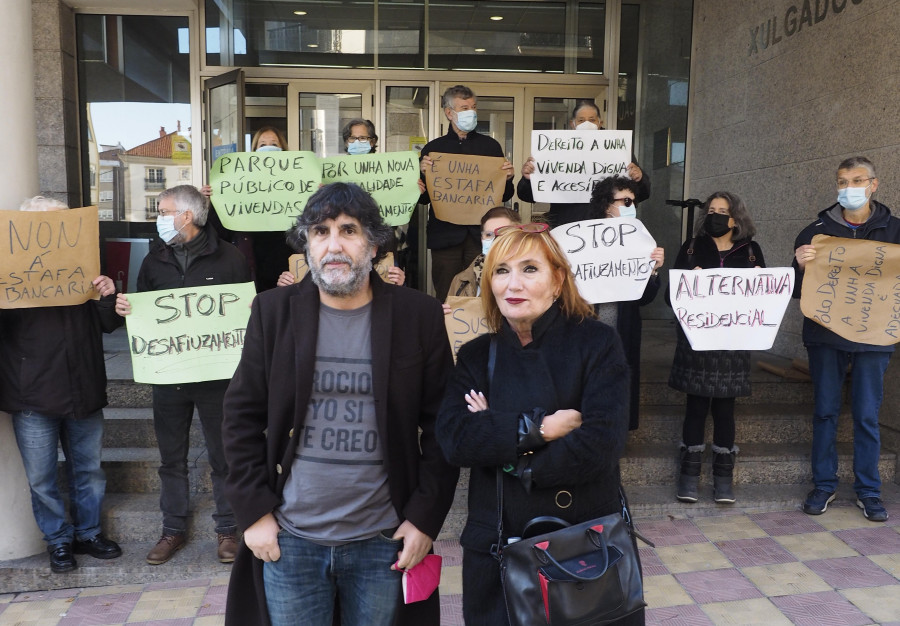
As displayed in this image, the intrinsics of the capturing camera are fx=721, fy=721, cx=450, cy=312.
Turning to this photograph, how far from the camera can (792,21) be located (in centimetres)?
634

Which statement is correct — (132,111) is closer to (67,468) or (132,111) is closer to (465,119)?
(465,119)

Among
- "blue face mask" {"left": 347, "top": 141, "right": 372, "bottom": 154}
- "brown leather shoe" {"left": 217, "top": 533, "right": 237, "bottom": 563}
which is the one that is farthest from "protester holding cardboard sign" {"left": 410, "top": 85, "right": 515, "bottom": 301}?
"brown leather shoe" {"left": 217, "top": 533, "right": 237, "bottom": 563}

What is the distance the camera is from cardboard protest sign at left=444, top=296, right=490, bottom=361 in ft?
13.0

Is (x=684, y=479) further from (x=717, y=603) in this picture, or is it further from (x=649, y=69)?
(x=649, y=69)

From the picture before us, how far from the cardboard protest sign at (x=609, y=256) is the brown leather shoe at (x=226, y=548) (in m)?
2.37

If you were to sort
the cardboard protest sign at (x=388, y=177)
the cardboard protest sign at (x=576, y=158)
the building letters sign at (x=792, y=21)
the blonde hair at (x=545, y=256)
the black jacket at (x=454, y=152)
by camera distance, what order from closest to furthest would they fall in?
1. the blonde hair at (x=545, y=256)
2. the cardboard protest sign at (x=388, y=177)
3. the cardboard protest sign at (x=576, y=158)
4. the black jacket at (x=454, y=152)
5. the building letters sign at (x=792, y=21)

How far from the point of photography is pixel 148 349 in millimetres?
3764

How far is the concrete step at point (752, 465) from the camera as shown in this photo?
4863 mm

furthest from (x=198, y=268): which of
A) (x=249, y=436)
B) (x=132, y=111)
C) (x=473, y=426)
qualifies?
(x=132, y=111)

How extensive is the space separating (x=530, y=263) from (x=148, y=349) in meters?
2.52

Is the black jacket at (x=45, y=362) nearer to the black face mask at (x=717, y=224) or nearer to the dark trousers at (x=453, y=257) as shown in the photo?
the dark trousers at (x=453, y=257)

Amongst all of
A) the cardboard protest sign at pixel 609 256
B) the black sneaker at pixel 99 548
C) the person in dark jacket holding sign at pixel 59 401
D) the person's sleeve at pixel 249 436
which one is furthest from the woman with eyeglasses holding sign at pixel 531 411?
the black sneaker at pixel 99 548

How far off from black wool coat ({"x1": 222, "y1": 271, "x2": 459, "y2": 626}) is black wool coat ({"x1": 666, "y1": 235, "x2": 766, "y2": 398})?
2553 mm

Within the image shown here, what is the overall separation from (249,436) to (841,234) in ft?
12.7
